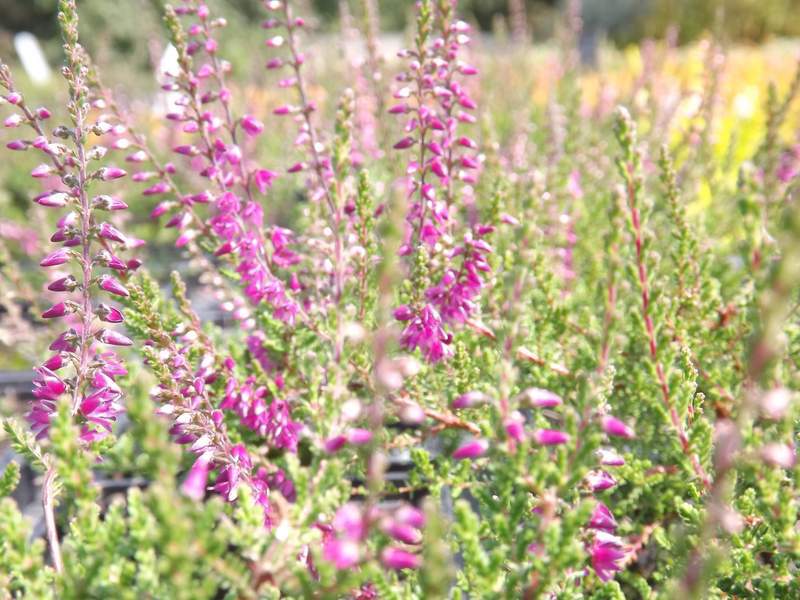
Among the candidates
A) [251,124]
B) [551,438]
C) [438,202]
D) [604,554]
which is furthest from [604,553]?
[251,124]

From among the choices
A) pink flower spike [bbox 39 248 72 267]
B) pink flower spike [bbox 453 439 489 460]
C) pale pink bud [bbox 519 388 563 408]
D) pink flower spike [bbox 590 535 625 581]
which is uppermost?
pink flower spike [bbox 39 248 72 267]

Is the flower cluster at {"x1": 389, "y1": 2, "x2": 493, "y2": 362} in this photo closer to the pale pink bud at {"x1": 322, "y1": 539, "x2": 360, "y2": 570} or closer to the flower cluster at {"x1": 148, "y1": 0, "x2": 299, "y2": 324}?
the flower cluster at {"x1": 148, "y1": 0, "x2": 299, "y2": 324}

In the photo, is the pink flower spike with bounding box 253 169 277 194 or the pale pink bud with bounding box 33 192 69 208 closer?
the pale pink bud with bounding box 33 192 69 208

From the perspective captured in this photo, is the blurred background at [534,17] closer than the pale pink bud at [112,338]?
No

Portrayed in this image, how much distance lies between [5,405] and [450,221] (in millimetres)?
1998

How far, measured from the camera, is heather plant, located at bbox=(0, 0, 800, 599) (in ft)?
2.54

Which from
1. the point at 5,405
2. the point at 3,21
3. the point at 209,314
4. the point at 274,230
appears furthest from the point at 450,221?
the point at 3,21

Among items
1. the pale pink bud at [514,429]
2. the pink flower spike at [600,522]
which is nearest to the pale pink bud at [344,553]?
the pale pink bud at [514,429]

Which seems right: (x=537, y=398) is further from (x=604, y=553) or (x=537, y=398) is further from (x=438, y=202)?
(x=438, y=202)

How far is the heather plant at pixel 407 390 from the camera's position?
0.78 metres

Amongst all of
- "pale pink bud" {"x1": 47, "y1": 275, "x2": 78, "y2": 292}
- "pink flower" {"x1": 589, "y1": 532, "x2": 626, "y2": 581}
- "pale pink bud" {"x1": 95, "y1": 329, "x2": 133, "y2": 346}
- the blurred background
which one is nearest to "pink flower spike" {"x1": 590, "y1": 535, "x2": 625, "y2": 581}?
"pink flower" {"x1": 589, "y1": 532, "x2": 626, "y2": 581}

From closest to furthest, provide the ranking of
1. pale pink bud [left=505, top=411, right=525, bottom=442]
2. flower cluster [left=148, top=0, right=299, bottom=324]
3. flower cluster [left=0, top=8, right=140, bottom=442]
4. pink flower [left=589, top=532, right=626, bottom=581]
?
1. pale pink bud [left=505, top=411, right=525, bottom=442]
2. pink flower [left=589, top=532, right=626, bottom=581]
3. flower cluster [left=0, top=8, right=140, bottom=442]
4. flower cluster [left=148, top=0, right=299, bottom=324]

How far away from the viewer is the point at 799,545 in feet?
3.06

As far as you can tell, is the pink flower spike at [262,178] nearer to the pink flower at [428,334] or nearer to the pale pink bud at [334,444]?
the pink flower at [428,334]
